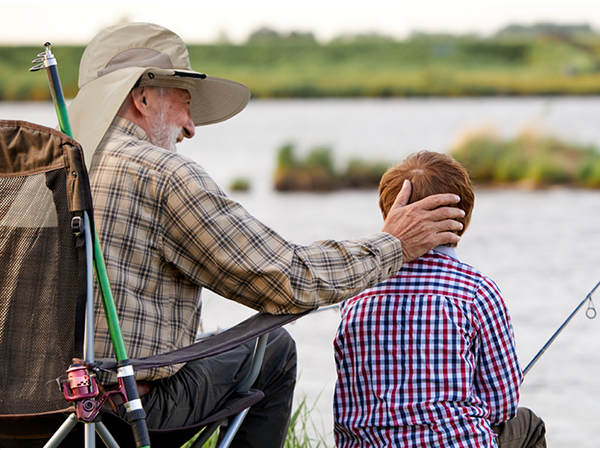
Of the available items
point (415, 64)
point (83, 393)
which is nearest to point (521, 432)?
point (83, 393)

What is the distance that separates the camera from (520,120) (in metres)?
20.2

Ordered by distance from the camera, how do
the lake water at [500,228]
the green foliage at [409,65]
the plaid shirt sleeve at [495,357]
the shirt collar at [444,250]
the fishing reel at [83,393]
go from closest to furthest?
the fishing reel at [83,393] → the plaid shirt sleeve at [495,357] → the shirt collar at [444,250] → the lake water at [500,228] → the green foliage at [409,65]

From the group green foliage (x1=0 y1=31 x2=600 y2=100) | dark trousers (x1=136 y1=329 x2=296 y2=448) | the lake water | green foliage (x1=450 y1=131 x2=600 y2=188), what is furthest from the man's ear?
green foliage (x1=0 y1=31 x2=600 y2=100)

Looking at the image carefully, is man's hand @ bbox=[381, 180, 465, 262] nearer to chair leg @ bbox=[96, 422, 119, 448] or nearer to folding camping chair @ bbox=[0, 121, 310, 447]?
folding camping chair @ bbox=[0, 121, 310, 447]

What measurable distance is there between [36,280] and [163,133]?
52 centimetres

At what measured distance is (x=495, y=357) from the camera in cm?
147

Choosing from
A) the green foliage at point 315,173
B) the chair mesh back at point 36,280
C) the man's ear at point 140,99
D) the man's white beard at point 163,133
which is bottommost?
the green foliage at point 315,173

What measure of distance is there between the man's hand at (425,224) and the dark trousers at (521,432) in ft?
1.41

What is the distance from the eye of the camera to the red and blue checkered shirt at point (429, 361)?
143cm

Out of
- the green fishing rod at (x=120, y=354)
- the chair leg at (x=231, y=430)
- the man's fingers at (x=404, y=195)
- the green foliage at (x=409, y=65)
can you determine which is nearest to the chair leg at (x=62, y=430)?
the green fishing rod at (x=120, y=354)

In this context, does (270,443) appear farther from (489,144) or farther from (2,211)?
(489,144)

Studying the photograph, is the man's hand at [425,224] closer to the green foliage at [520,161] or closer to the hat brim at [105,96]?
the hat brim at [105,96]

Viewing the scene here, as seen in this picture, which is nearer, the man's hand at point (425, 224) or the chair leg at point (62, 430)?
the chair leg at point (62, 430)

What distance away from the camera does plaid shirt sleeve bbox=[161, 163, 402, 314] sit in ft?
4.63
